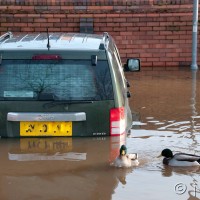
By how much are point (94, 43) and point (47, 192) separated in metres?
2.10

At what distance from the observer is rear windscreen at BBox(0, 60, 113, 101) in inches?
260

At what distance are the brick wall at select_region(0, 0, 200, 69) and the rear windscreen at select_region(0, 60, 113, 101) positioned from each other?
8.73 meters

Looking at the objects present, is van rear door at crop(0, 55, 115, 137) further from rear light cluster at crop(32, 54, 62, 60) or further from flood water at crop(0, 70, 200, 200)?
flood water at crop(0, 70, 200, 200)

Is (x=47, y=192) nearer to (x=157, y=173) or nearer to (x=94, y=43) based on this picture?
(x=157, y=173)

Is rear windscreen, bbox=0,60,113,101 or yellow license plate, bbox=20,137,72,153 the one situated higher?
rear windscreen, bbox=0,60,113,101

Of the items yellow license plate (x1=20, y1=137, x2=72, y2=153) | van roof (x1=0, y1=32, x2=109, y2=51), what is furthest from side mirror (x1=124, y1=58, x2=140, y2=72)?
yellow license plate (x1=20, y1=137, x2=72, y2=153)

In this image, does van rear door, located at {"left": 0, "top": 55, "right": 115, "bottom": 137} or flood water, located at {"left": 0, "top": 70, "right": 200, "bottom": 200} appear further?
van rear door, located at {"left": 0, "top": 55, "right": 115, "bottom": 137}

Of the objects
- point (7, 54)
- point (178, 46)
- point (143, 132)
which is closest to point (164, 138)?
point (143, 132)

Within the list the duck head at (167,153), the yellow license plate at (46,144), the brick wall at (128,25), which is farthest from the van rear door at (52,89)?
the brick wall at (128,25)

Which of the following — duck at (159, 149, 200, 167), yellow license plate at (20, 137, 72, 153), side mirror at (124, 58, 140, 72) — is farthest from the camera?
side mirror at (124, 58, 140, 72)

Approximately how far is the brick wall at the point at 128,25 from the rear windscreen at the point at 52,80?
8.73m

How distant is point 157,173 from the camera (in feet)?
20.7

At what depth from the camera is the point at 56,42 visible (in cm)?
703

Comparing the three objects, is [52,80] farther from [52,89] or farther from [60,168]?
[60,168]
